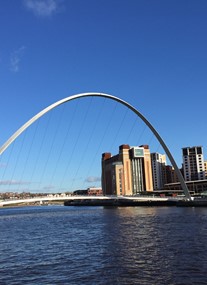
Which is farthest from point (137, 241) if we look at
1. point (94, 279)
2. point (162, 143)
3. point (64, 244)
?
point (162, 143)

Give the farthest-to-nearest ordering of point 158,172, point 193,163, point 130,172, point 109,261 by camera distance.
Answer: point 158,172
point 193,163
point 130,172
point 109,261

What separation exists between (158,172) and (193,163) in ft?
60.1

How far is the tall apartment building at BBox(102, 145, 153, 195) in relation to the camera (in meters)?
161

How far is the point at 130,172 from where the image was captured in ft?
535

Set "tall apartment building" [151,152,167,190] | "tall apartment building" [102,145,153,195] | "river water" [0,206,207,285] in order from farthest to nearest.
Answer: "tall apartment building" [151,152,167,190], "tall apartment building" [102,145,153,195], "river water" [0,206,207,285]

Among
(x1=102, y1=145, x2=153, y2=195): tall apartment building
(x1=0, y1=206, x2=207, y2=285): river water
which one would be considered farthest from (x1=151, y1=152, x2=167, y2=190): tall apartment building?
(x1=0, y1=206, x2=207, y2=285): river water

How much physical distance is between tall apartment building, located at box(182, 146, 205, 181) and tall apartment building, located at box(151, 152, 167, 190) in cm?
1134

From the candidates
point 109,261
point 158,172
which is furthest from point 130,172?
point 109,261

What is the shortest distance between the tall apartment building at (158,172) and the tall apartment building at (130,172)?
2288cm

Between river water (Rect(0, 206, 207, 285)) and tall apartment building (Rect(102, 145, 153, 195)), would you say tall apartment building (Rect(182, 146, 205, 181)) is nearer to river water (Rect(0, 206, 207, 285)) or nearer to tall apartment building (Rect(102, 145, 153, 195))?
tall apartment building (Rect(102, 145, 153, 195))

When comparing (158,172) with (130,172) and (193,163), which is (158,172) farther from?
(130,172)

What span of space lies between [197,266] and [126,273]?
3.12m

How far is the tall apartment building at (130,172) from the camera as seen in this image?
161 m

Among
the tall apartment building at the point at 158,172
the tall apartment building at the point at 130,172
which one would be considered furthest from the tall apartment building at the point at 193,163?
the tall apartment building at the point at 130,172
